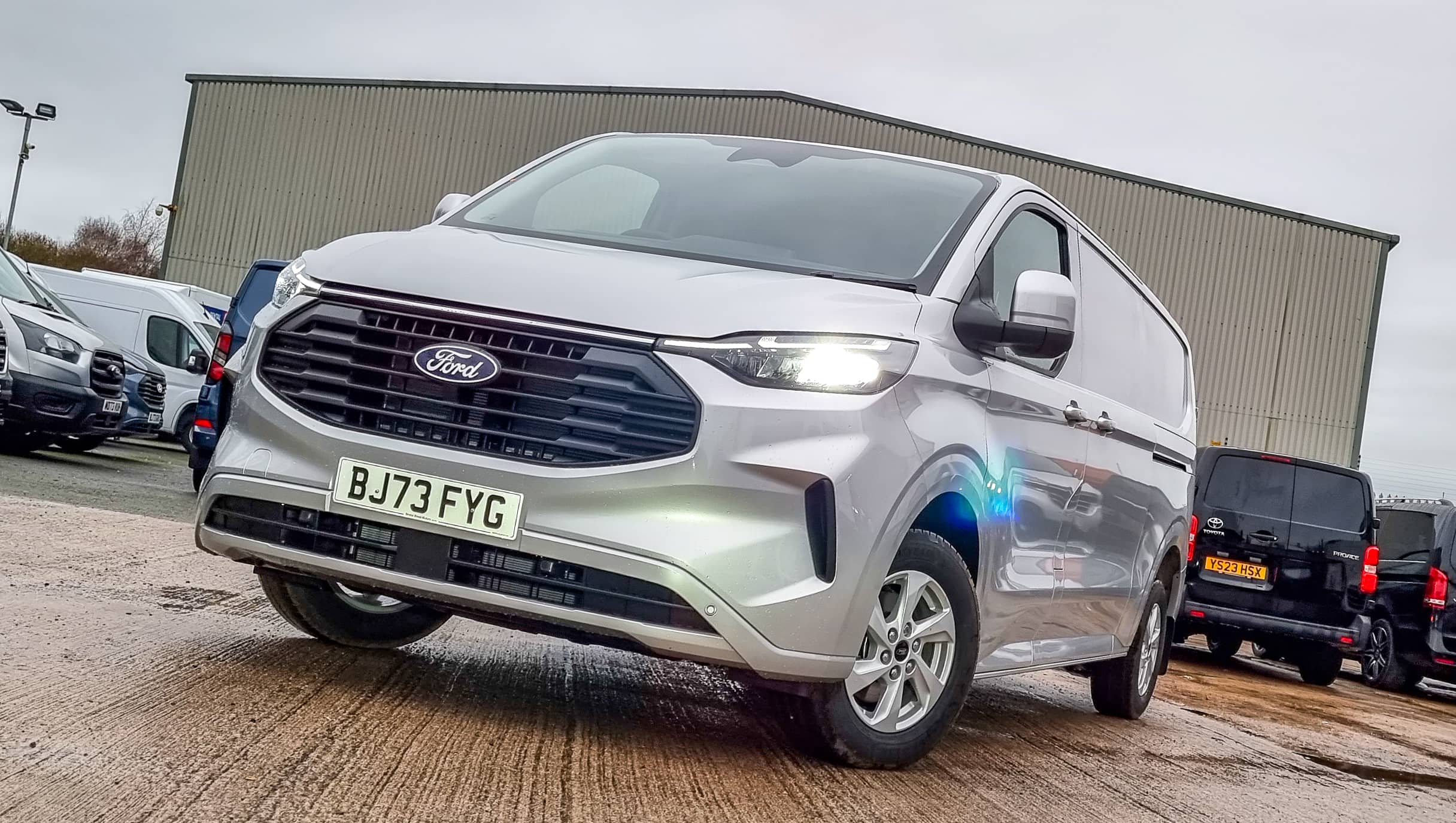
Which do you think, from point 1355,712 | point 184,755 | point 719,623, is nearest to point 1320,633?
point 1355,712

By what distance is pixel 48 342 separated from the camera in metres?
13.1

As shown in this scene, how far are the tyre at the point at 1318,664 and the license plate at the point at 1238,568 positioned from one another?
798 millimetres

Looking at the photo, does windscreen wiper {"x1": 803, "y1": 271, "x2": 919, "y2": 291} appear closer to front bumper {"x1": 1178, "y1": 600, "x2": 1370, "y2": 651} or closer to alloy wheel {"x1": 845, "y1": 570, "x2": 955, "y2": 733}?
alloy wheel {"x1": 845, "y1": 570, "x2": 955, "y2": 733}

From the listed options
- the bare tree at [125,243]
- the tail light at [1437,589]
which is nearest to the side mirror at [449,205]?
the tail light at [1437,589]

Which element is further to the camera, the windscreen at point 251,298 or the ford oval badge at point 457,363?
the windscreen at point 251,298

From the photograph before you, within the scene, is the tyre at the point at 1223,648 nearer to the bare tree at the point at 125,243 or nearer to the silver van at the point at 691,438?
the silver van at the point at 691,438

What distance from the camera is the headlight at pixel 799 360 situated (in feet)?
13.3

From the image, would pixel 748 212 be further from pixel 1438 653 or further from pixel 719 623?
pixel 1438 653

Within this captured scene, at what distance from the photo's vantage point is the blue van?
12188 millimetres

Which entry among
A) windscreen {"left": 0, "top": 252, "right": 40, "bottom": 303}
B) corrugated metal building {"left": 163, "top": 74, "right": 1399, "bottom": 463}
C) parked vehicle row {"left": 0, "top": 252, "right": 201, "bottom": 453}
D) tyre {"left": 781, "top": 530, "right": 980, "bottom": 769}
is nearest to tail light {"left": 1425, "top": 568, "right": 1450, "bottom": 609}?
tyre {"left": 781, "top": 530, "right": 980, "bottom": 769}

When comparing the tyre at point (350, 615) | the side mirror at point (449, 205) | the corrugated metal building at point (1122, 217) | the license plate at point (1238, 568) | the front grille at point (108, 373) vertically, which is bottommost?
the tyre at point (350, 615)

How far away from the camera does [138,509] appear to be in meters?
10.0

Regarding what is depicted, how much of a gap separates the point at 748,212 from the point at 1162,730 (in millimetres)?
3444

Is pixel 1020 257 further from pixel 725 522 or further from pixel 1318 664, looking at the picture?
pixel 1318 664
